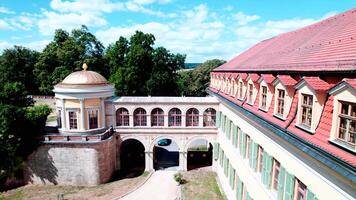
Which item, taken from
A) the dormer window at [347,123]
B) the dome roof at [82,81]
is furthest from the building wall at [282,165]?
the dome roof at [82,81]

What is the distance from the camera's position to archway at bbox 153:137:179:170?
30.6 meters

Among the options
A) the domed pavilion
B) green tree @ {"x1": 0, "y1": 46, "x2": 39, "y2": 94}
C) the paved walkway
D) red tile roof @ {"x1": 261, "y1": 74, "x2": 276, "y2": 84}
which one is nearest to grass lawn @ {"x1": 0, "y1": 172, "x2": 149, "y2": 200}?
the paved walkway

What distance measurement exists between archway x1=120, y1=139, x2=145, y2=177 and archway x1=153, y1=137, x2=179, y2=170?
1777 mm

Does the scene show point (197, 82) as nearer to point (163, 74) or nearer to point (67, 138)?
point (163, 74)

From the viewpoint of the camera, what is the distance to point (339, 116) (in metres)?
7.07

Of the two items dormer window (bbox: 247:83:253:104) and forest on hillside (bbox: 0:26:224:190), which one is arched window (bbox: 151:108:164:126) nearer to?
forest on hillside (bbox: 0:26:224:190)

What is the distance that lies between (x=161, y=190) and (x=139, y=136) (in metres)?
6.94

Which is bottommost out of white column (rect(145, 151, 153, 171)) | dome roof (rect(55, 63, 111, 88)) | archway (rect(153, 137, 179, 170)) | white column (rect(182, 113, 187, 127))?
archway (rect(153, 137, 179, 170))

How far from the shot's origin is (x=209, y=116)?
28438 millimetres

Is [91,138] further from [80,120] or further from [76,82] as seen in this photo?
[76,82]

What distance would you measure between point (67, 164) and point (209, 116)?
15.4 meters

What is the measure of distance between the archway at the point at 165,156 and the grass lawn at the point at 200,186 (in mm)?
3355

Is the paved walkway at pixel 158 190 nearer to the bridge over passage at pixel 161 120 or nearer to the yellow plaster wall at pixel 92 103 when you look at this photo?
the bridge over passage at pixel 161 120

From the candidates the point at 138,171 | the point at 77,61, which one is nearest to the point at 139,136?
the point at 138,171
